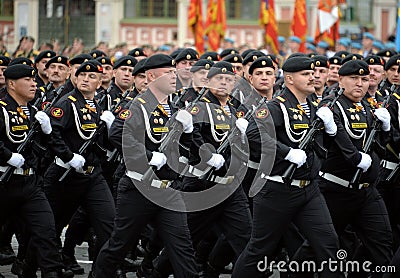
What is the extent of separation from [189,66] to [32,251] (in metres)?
3.25

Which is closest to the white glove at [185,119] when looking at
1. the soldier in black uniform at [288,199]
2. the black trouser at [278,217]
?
the soldier in black uniform at [288,199]

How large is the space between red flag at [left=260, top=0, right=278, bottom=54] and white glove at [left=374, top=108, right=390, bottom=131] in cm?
1218

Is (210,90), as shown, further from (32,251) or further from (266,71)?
(32,251)

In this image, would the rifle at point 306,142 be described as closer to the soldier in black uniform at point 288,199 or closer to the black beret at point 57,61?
the soldier in black uniform at point 288,199

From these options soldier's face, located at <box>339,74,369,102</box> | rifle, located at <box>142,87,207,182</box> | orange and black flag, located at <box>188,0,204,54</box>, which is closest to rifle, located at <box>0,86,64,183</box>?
rifle, located at <box>142,87,207,182</box>

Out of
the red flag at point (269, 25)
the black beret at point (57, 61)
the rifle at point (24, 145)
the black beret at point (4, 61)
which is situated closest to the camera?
the rifle at point (24, 145)

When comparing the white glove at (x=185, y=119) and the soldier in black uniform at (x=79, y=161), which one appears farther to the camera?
the soldier in black uniform at (x=79, y=161)

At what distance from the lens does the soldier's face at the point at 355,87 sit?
9148 millimetres

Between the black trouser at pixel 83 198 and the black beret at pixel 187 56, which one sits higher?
the black beret at pixel 187 56

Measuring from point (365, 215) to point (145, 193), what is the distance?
1891 millimetres

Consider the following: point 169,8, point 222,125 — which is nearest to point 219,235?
point 222,125

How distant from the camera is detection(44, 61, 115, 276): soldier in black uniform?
9.66 metres

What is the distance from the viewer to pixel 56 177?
9.99 metres

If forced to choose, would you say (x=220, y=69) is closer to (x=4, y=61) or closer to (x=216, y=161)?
(x=216, y=161)
